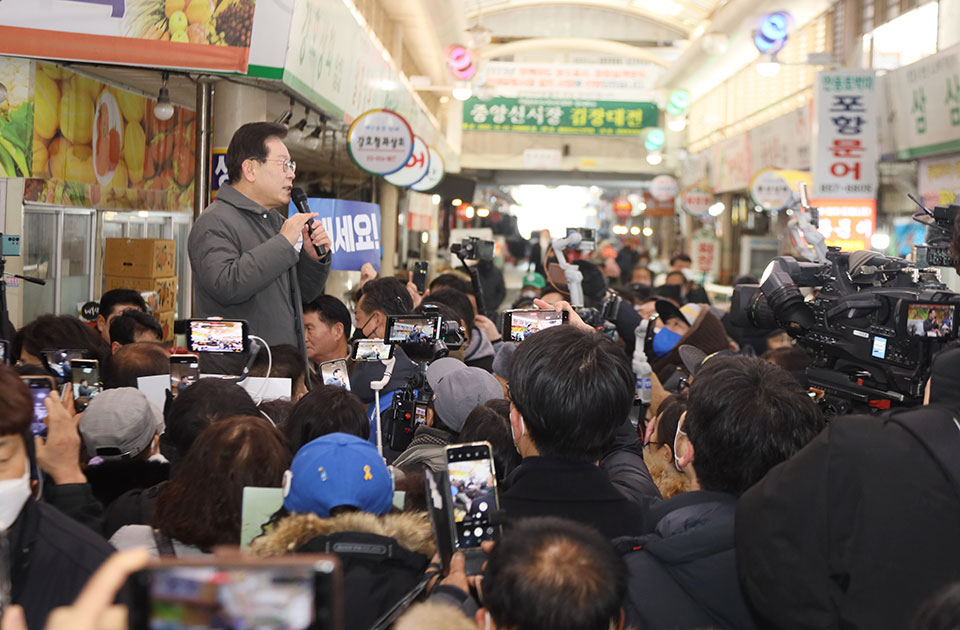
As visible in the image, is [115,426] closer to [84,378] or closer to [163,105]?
[84,378]

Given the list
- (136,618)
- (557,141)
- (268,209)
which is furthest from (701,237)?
(136,618)

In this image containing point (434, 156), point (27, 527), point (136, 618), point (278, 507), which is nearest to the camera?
point (136, 618)

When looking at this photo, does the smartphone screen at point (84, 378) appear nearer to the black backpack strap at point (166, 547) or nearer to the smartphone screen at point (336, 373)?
the smartphone screen at point (336, 373)

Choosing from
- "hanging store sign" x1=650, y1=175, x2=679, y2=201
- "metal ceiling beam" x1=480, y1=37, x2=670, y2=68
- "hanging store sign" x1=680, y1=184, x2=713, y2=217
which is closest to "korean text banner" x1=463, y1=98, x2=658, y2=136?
"metal ceiling beam" x1=480, y1=37, x2=670, y2=68

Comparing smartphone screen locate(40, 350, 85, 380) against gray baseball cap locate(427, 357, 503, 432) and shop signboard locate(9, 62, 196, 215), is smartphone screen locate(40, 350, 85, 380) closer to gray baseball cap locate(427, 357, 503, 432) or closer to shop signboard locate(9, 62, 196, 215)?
gray baseball cap locate(427, 357, 503, 432)

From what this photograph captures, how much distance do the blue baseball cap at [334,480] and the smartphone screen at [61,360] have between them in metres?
1.58

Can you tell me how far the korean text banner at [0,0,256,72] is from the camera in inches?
264

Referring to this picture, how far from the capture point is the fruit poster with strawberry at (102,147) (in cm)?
741

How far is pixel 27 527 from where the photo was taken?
5.94 ft

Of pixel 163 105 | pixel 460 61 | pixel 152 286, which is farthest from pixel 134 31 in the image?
pixel 460 61

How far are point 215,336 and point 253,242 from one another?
0.66m

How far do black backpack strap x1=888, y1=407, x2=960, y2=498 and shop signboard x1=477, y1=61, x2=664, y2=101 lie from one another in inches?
1090

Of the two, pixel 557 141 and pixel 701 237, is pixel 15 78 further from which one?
pixel 557 141

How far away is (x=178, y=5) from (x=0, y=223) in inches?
72.2
